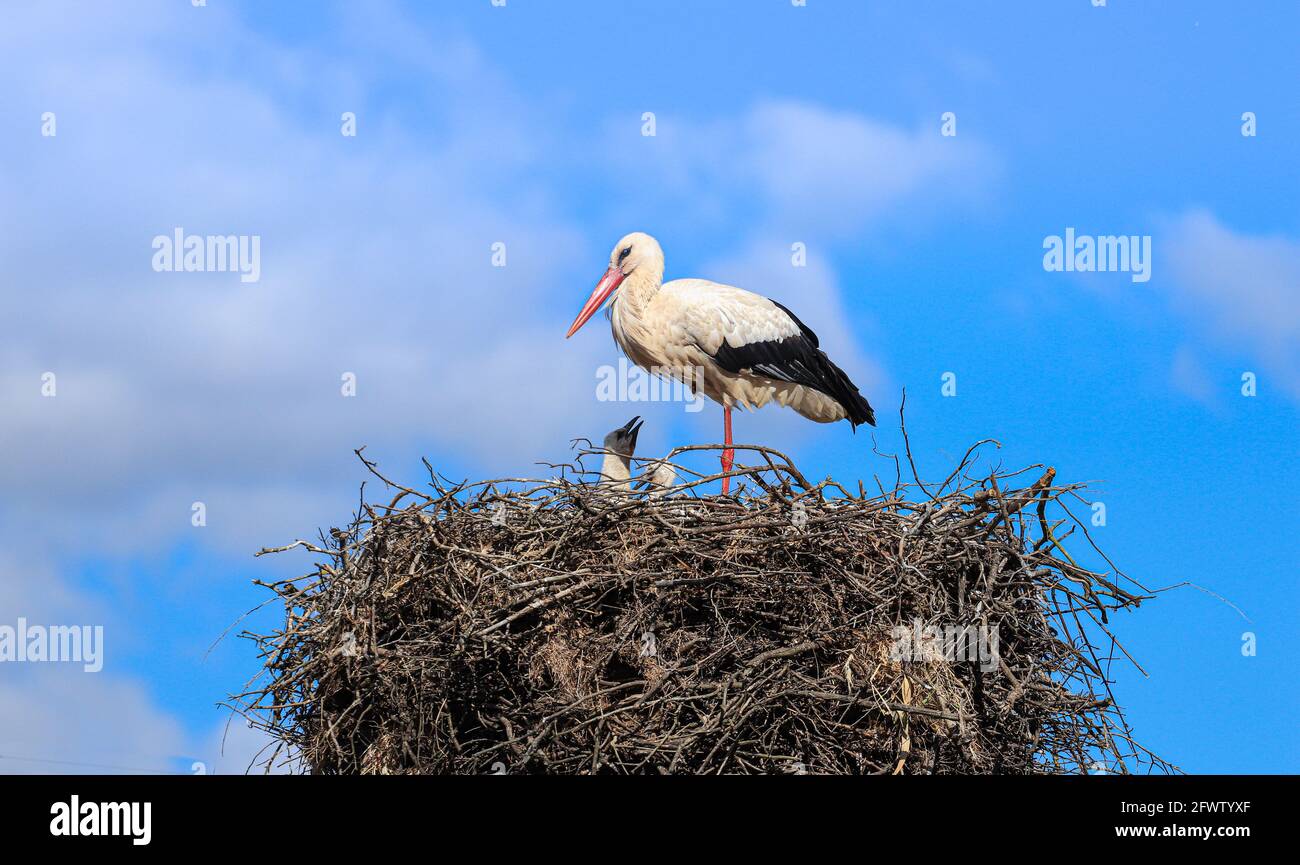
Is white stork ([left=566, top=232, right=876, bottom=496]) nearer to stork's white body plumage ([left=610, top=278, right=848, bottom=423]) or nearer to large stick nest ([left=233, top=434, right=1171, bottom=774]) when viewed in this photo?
stork's white body plumage ([left=610, top=278, right=848, bottom=423])

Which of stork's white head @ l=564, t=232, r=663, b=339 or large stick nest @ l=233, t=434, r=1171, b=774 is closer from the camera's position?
large stick nest @ l=233, t=434, r=1171, b=774

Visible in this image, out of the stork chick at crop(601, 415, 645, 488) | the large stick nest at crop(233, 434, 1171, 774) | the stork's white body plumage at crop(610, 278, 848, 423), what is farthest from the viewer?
the stork's white body plumage at crop(610, 278, 848, 423)

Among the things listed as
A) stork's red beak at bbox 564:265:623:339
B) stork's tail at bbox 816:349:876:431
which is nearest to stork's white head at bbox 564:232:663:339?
stork's red beak at bbox 564:265:623:339

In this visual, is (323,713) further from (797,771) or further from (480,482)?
(797,771)

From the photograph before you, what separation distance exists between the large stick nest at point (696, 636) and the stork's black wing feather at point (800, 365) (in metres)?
2.71

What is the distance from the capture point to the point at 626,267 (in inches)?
316

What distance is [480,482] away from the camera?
201 inches

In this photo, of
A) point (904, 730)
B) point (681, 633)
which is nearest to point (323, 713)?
point (681, 633)

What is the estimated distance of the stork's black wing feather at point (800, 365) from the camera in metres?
7.84

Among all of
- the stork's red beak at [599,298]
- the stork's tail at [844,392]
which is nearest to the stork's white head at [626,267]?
the stork's red beak at [599,298]

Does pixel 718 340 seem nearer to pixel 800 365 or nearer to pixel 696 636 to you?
pixel 800 365

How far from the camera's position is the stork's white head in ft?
26.1
